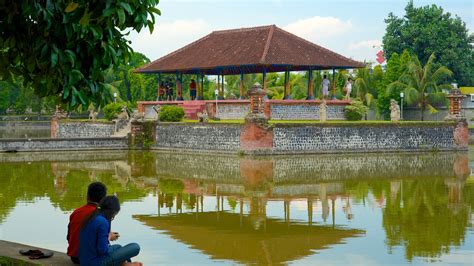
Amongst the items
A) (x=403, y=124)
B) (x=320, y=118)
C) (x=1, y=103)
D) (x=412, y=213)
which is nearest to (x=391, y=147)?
(x=403, y=124)

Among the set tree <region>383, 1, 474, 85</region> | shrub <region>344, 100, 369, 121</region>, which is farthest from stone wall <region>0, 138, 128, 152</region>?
tree <region>383, 1, 474, 85</region>

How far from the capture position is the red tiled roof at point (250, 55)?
28.3 m

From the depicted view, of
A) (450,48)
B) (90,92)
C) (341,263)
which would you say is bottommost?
(341,263)

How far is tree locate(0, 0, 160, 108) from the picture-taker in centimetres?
520

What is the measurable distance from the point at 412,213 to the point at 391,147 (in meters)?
14.9

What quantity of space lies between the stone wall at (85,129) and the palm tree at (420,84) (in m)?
15.4

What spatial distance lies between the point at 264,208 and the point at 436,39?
3630cm

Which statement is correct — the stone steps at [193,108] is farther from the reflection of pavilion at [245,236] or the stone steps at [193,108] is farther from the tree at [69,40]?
the tree at [69,40]

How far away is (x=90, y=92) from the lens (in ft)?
19.5

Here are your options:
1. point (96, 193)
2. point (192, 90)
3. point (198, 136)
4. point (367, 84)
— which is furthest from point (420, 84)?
point (96, 193)

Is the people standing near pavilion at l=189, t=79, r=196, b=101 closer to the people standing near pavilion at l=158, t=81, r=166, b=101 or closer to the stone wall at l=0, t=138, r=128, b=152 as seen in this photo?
the people standing near pavilion at l=158, t=81, r=166, b=101

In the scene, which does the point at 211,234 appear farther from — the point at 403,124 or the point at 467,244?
the point at 403,124

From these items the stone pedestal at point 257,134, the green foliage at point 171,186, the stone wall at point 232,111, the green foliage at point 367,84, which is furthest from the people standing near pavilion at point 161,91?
the green foliage at point 171,186

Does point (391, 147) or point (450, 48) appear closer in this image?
point (391, 147)
